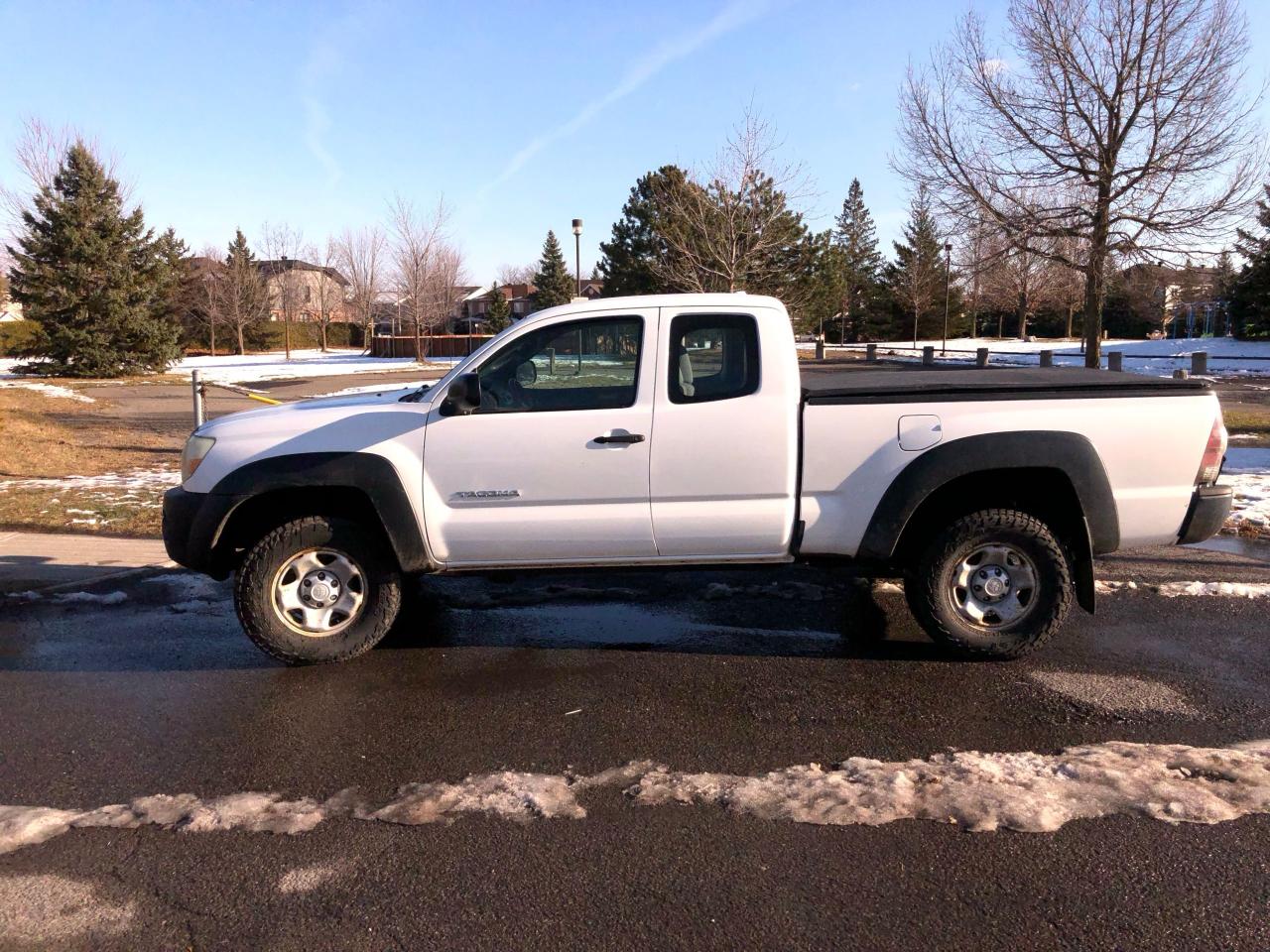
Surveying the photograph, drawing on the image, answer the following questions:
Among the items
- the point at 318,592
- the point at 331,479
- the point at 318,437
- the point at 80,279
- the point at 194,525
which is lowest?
the point at 318,592

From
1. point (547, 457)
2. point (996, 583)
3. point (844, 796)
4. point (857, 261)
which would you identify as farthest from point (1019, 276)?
point (844, 796)

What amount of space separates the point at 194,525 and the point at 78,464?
892 centimetres

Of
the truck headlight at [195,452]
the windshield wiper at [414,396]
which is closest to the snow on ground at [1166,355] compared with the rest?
the windshield wiper at [414,396]

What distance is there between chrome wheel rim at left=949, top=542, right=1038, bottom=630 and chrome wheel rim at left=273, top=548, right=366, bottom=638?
126 inches

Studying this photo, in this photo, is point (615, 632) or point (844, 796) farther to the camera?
point (615, 632)

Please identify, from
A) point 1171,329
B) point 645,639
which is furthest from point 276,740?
point 1171,329

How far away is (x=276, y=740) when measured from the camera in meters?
4.16

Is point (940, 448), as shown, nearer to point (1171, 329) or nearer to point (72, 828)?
point (72, 828)

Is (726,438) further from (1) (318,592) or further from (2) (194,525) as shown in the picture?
(2) (194,525)

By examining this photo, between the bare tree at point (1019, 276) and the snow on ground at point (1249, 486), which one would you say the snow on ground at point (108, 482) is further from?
the bare tree at point (1019, 276)

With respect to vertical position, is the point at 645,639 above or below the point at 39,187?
below

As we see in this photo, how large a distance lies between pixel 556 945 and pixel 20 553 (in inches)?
265

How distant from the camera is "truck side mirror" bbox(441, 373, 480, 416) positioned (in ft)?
15.8

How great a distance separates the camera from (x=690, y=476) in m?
4.88
